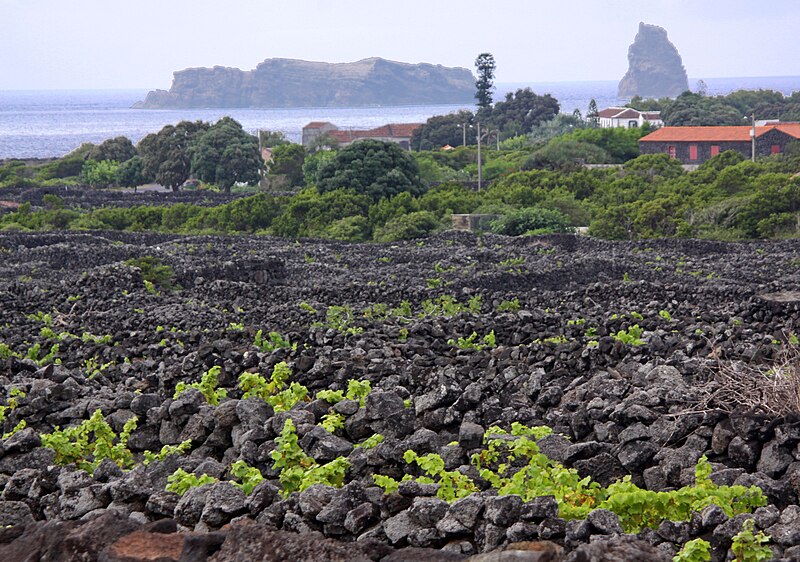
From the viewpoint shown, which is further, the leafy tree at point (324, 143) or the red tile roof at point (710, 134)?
the leafy tree at point (324, 143)

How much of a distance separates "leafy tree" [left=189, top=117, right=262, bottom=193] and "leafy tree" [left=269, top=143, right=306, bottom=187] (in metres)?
0.98

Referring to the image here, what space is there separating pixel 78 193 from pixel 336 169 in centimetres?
1731

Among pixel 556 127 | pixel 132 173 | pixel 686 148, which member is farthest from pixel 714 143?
pixel 132 173

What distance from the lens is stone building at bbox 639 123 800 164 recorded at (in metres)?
58.7

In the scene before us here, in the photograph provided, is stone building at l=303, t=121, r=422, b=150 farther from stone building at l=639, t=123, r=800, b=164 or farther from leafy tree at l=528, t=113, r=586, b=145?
stone building at l=639, t=123, r=800, b=164

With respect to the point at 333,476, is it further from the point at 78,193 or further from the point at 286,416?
the point at 78,193

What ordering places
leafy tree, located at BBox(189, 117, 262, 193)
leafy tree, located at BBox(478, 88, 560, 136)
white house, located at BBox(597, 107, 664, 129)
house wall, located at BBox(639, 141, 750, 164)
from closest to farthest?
leafy tree, located at BBox(189, 117, 262, 193) → house wall, located at BBox(639, 141, 750, 164) → white house, located at BBox(597, 107, 664, 129) → leafy tree, located at BBox(478, 88, 560, 136)

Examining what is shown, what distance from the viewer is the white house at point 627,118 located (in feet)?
273

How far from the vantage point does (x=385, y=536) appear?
4.95m

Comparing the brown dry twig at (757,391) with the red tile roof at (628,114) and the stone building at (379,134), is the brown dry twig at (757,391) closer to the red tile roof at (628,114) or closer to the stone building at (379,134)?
the stone building at (379,134)

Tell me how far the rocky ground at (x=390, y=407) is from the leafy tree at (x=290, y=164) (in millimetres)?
33183

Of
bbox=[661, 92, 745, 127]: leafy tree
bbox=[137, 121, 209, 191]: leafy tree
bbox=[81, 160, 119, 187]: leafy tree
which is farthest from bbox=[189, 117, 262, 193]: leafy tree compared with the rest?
bbox=[661, 92, 745, 127]: leafy tree

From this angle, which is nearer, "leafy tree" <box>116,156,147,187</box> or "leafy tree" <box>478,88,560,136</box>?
"leafy tree" <box>116,156,147,187</box>

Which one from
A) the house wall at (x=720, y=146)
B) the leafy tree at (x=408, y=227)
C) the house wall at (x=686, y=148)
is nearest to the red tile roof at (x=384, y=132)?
the house wall at (x=686, y=148)
